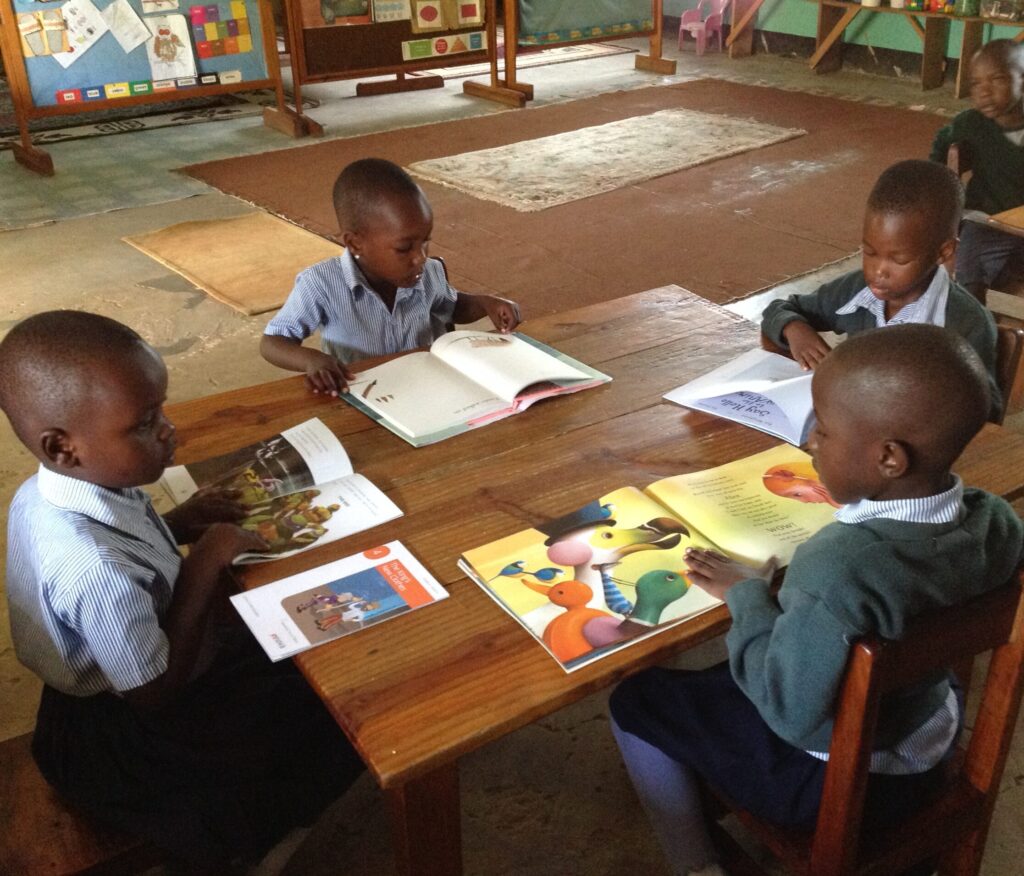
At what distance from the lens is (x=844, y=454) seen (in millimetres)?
1087

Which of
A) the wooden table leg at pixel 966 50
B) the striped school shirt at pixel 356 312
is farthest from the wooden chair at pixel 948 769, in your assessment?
the wooden table leg at pixel 966 50

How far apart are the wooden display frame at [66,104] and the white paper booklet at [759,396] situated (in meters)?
4.63

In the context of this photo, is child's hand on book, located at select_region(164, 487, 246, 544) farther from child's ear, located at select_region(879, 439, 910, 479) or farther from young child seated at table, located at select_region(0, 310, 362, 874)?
child's ear, located at select_region(879, 439, 910, 479)

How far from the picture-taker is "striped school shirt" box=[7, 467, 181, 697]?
1.15m

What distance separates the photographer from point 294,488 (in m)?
1.38

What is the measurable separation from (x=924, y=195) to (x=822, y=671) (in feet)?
3.38

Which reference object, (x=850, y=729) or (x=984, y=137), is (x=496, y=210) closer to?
(x=984, y=137)

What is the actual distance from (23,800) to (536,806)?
0.79 meters

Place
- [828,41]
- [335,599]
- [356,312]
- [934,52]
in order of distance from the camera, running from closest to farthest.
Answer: [335,599] → [356,312] → [934,52] → [828,41]

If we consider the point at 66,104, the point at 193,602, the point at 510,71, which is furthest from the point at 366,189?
the point at 510,71

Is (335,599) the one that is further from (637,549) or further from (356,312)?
(356,312)

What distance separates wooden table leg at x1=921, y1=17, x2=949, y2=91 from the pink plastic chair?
1.74 meters

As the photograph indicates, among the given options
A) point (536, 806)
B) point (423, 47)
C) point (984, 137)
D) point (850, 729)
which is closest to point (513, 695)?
point (850, 729)

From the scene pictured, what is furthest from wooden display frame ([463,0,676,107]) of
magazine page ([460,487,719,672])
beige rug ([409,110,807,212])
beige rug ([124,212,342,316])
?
magazine page ([460,487,719,672])
